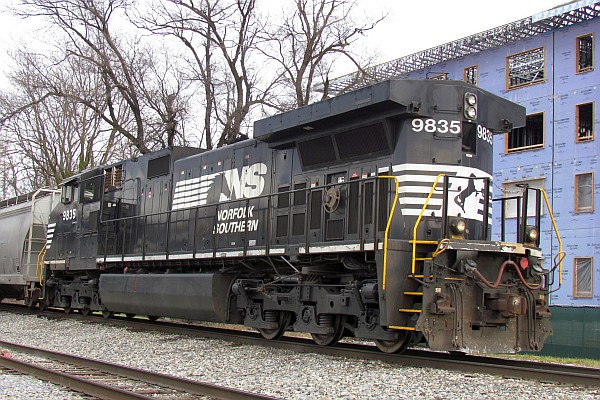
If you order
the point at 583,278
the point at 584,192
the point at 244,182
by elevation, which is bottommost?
the point at 583,278

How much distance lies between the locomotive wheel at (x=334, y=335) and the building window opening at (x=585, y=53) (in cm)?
1791

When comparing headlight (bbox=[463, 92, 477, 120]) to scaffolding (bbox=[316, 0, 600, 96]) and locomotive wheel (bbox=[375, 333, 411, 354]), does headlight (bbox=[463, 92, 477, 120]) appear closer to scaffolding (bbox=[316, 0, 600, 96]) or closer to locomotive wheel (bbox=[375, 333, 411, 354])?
locomotive wheel (bbox=[375, 333, 411, 354])

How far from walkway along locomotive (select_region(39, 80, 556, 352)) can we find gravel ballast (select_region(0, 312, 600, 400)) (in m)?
0.61

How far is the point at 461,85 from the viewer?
8977 mm

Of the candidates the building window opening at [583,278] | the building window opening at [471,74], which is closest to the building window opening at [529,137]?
the building window opening at [471,74]

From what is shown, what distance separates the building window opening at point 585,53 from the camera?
907 inches

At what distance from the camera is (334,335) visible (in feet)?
31.1

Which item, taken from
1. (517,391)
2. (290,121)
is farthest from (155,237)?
(517,391)

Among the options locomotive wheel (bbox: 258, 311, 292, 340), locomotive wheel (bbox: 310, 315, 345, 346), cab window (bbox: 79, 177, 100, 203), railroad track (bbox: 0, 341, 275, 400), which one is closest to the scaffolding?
cab window (bbox: 79, 177, 100, 203)

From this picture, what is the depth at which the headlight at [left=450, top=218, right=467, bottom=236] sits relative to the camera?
8250 millimetres

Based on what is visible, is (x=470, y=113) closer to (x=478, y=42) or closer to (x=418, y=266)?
(x=418, y=266)

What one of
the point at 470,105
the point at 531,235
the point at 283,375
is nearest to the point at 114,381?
the point at 283,375

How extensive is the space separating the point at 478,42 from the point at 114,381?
22.4m

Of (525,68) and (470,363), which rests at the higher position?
(525,68)
